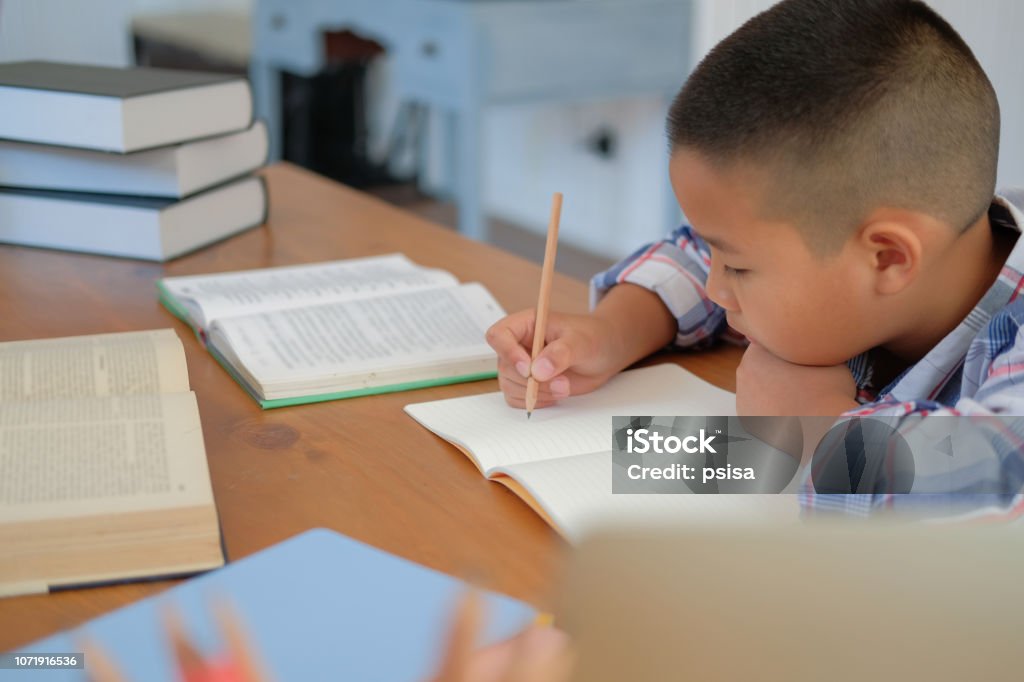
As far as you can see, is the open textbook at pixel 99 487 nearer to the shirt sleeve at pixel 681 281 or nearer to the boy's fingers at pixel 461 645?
the boy's fingers at pixel 461 645

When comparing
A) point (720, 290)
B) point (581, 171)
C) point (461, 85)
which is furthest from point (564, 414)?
point (581, 171)

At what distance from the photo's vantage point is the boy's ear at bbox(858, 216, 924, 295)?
0.73 metres

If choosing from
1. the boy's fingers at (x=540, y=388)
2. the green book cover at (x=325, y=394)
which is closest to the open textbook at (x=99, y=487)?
the green book cover at (x=325, y=394)

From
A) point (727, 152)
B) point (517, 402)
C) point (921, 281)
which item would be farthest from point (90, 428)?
point (921, 281)

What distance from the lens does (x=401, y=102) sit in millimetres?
4137

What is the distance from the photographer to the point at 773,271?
0.77m

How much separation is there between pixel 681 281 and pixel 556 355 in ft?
0.76

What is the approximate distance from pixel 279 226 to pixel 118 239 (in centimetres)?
22

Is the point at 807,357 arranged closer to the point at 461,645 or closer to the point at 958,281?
the point at 958,281

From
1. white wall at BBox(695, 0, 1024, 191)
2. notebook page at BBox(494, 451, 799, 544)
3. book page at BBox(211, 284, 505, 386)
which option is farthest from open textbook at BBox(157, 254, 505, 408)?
white wall at BBox(695, 0, 1024, 191)

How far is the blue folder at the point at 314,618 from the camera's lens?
1.80 feet

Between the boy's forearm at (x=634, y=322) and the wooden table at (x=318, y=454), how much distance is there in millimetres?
40

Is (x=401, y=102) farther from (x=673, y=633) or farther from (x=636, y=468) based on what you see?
(x=673, y=633)

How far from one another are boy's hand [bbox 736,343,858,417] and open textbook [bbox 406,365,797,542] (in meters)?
0.04
